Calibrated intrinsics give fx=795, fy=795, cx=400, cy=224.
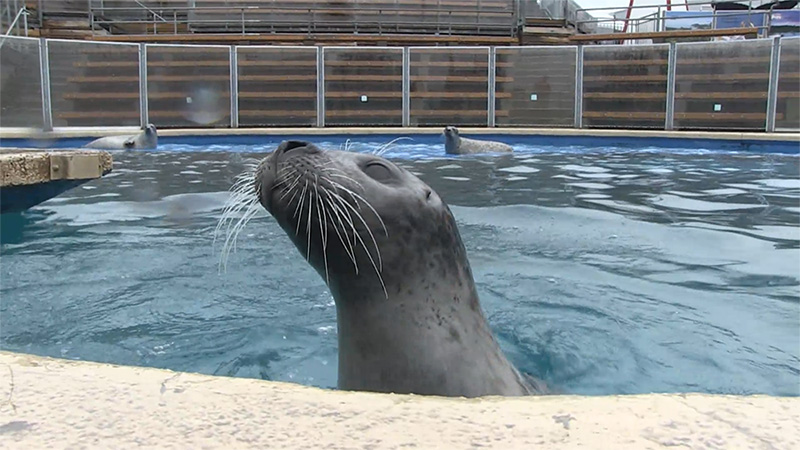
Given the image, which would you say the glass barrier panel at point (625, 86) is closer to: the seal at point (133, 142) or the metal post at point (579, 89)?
the metal post at point (579, 89)

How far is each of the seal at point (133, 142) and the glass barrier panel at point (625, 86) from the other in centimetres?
820

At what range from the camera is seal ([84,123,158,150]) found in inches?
489

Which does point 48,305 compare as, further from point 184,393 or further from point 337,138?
point 337,138

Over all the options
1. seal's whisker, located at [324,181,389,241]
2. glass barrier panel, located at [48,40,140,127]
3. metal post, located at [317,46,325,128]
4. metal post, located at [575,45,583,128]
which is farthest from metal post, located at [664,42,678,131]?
seal's whisker, located at [324,181,389,241]

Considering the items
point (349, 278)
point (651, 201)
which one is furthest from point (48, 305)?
point (651, 201)

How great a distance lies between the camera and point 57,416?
3.65ft

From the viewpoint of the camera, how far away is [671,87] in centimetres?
1490

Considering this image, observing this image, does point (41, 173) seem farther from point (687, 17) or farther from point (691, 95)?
point (687, 17)

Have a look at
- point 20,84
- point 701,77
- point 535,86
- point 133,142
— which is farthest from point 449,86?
point 20,84

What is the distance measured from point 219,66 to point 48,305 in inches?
495

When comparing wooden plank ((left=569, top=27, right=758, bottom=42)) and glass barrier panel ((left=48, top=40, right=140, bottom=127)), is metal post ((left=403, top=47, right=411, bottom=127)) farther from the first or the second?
wooden plank ((left=569, top=27, right=758, bottom=42))

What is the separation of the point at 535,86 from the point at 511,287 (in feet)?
39.5

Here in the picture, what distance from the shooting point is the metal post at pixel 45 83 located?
13633 mm

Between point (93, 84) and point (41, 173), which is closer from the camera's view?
point (41, 173)
